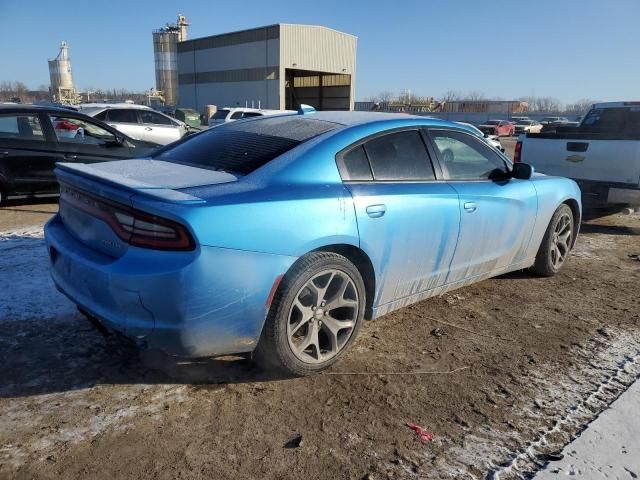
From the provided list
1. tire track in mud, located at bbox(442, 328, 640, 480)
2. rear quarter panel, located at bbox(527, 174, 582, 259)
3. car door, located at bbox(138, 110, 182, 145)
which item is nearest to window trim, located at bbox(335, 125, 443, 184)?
rear quarter panel, located at bbox(527, 174, 582, 259)

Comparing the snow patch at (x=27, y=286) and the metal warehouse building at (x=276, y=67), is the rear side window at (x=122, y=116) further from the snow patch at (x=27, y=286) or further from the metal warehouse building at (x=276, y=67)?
the metal warehouse building at (x=276, y=67)

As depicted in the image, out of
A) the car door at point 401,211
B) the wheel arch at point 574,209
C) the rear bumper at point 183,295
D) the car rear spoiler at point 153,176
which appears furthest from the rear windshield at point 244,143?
the wheel arch at point 574,209

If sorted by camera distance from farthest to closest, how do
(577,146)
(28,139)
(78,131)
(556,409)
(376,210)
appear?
(78,131) → (28,139) → (577,146) → (376,210) → (556,409)

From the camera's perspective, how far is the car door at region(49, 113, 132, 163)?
7.75m

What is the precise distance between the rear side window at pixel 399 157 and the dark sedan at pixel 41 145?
583cm

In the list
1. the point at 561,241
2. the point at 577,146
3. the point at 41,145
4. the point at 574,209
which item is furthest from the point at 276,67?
the point at 561,241

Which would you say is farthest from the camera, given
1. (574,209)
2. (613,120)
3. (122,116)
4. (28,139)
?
(122,116)

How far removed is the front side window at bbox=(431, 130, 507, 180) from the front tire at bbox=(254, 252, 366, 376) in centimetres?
134

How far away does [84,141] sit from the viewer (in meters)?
7.96

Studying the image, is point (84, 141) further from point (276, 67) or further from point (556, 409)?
point (276, 67)

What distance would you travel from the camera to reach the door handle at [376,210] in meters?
3.17

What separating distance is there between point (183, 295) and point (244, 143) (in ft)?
4.29

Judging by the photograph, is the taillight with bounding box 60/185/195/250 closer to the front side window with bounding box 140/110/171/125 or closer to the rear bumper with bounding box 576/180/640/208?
the rear bumper with bounding box 576/180/640/208

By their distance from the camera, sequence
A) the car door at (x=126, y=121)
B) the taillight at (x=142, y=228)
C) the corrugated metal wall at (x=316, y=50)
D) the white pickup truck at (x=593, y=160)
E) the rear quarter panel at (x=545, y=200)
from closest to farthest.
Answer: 1. the taillight at (x=142, y=228)
2. the rear quarter panel at (x=545, y=200)
3. the white pickup truck at (x=593, y=160)
4. the car door at (x=126, y=121)
5. the corrugated metal wall at (x=316, y=50)
